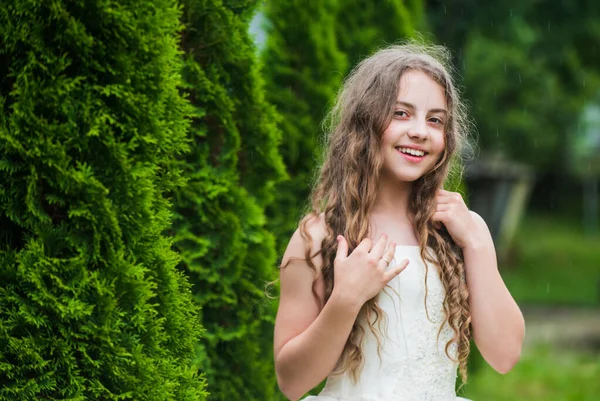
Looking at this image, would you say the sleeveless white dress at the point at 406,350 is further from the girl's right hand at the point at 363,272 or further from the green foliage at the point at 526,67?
the green foliage at the point at 526,67

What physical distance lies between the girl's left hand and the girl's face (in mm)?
146

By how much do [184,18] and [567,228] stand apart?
33421 mm

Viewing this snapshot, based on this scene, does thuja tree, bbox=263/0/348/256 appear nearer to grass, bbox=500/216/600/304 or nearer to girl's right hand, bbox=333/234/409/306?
girl's right hand, bbox=333/234/409/306

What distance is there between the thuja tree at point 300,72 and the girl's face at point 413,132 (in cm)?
288

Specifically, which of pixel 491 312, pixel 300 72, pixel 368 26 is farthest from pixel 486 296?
pixel 368 26

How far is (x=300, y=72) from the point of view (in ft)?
18.8

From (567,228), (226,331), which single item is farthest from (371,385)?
(567,228)

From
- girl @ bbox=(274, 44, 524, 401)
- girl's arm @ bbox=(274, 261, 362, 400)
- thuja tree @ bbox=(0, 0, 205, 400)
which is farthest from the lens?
girl @ bbox=(274, 44, 524, 401)

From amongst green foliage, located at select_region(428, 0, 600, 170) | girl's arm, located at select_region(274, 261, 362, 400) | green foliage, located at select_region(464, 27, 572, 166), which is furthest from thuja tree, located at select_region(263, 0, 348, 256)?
green foliage, located at select_region(464, 27, 572, 166)

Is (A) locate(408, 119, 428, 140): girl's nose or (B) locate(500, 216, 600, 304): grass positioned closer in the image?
(A) locate(408, 119, 428, 140): girl's nose

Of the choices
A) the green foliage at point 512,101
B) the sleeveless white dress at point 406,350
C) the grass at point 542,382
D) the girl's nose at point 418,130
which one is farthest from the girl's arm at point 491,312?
the green foliage at point 512,101

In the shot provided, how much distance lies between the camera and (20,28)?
226cm

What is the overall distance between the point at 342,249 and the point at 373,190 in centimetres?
30

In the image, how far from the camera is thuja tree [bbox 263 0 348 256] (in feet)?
18.3
